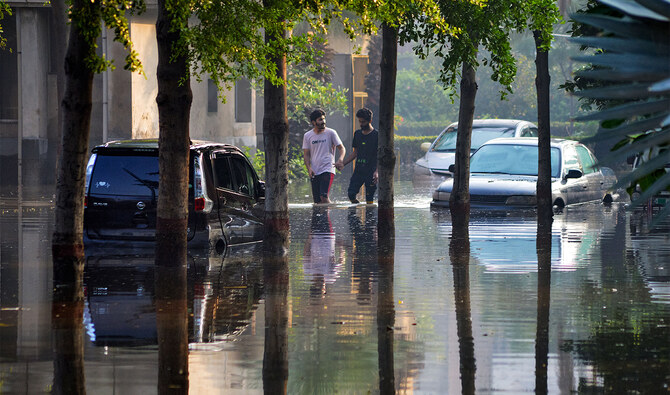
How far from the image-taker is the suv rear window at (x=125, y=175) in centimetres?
1373

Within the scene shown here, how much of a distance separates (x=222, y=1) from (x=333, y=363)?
552cm

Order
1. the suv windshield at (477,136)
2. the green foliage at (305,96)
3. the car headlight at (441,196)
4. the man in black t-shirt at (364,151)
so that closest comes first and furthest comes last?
the car headlight at (441,196) → the man in black t-shirt at (364,151) → the suv windshield at (477,136) → the green foliage at (305,96)

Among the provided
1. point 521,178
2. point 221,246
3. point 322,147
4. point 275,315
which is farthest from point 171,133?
point 521,178

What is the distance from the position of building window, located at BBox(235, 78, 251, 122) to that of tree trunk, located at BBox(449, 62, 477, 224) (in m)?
14.6

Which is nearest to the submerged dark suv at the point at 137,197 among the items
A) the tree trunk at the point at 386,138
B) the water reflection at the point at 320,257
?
the water reflection at the point at 320,257

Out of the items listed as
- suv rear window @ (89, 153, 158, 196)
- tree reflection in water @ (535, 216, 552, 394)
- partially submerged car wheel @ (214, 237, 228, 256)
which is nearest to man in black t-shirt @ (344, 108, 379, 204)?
tree reflection in water @ (535, 216, 552, 394)

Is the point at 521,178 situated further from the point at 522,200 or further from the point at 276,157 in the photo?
the point at 276,157

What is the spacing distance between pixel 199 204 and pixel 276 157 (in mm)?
1575

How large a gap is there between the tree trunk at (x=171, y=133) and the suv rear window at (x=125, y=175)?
3.29 ft

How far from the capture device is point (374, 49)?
46500mm

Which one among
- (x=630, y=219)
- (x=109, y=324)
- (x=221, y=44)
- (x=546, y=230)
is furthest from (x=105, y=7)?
(x=630, y=219)

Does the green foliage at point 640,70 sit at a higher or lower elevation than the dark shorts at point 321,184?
higher

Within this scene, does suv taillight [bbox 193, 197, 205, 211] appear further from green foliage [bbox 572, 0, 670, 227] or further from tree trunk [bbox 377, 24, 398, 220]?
green foliage [bbox 572, 0, 670, 227]

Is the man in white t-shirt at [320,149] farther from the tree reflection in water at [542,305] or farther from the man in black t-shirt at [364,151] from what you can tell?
the tree reflection in water at [542,305]
